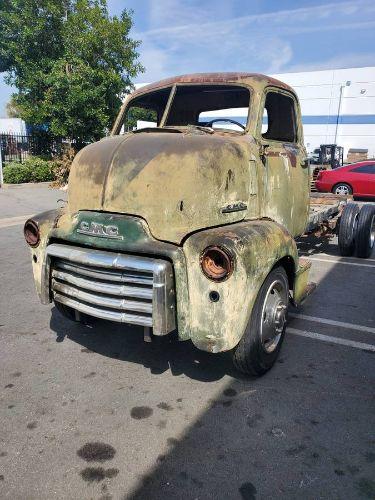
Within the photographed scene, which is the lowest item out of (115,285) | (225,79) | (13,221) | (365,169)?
(13,221)

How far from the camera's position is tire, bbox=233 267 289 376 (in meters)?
3.05

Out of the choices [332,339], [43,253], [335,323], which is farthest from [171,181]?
[335,323]

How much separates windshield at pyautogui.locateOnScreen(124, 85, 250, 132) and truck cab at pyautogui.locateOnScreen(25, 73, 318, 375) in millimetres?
114

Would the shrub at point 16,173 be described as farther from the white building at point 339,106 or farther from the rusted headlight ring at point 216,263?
the white building at point 339,106

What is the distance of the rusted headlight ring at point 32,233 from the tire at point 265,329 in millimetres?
1881

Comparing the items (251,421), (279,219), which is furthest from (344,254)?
(251,421)

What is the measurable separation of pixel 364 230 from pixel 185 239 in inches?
200

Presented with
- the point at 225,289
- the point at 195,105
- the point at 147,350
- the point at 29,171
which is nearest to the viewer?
the point at 225,289

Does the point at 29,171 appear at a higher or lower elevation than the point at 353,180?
higher

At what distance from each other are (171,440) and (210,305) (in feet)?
2.89

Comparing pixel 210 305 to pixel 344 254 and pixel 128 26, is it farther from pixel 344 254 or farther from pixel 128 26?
pixel 128 26

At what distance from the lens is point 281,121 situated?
14.2 ft

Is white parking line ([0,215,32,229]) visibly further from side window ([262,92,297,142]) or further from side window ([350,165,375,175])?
side window ([350,165,375,175])

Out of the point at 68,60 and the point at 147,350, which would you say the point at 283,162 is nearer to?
the point at 147,350
